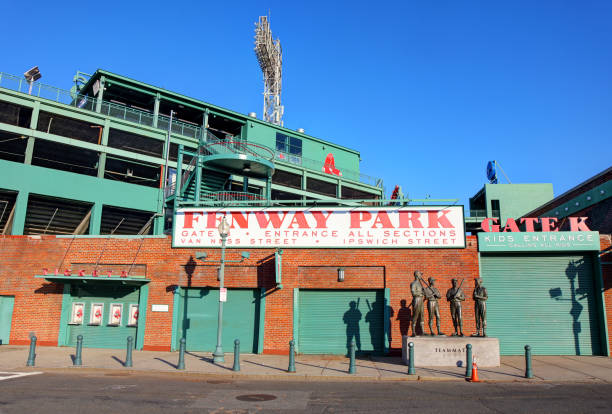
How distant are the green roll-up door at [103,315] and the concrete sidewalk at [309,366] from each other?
1.12 metres

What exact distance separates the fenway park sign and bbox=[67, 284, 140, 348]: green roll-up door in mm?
3214

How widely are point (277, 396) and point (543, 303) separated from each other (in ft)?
43.9

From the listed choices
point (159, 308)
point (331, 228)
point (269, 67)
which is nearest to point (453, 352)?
point (331, 228)

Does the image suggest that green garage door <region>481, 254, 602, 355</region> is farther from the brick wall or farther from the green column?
the green column

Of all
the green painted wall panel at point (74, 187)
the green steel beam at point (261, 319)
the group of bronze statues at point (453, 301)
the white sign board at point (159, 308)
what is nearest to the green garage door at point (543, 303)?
the group of bronze statues at point (453, 301)

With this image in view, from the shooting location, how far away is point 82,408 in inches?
360

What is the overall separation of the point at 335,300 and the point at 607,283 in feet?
36.3

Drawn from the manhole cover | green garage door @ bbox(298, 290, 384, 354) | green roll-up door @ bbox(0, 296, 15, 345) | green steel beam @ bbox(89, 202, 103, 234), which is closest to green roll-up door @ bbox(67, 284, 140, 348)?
green roll-up door @ bbox(0, 296, 15, 345)

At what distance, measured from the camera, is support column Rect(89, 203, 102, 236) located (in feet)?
101

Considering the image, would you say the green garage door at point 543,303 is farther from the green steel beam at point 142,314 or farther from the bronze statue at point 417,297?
the green steel beam at point 142,314

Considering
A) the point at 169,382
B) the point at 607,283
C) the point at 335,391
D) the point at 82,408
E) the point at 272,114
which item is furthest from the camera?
the point at 272,114

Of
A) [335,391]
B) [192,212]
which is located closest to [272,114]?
[192,212]

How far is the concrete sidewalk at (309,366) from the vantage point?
44.5 ft

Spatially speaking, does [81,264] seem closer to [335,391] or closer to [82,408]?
[82,408]
